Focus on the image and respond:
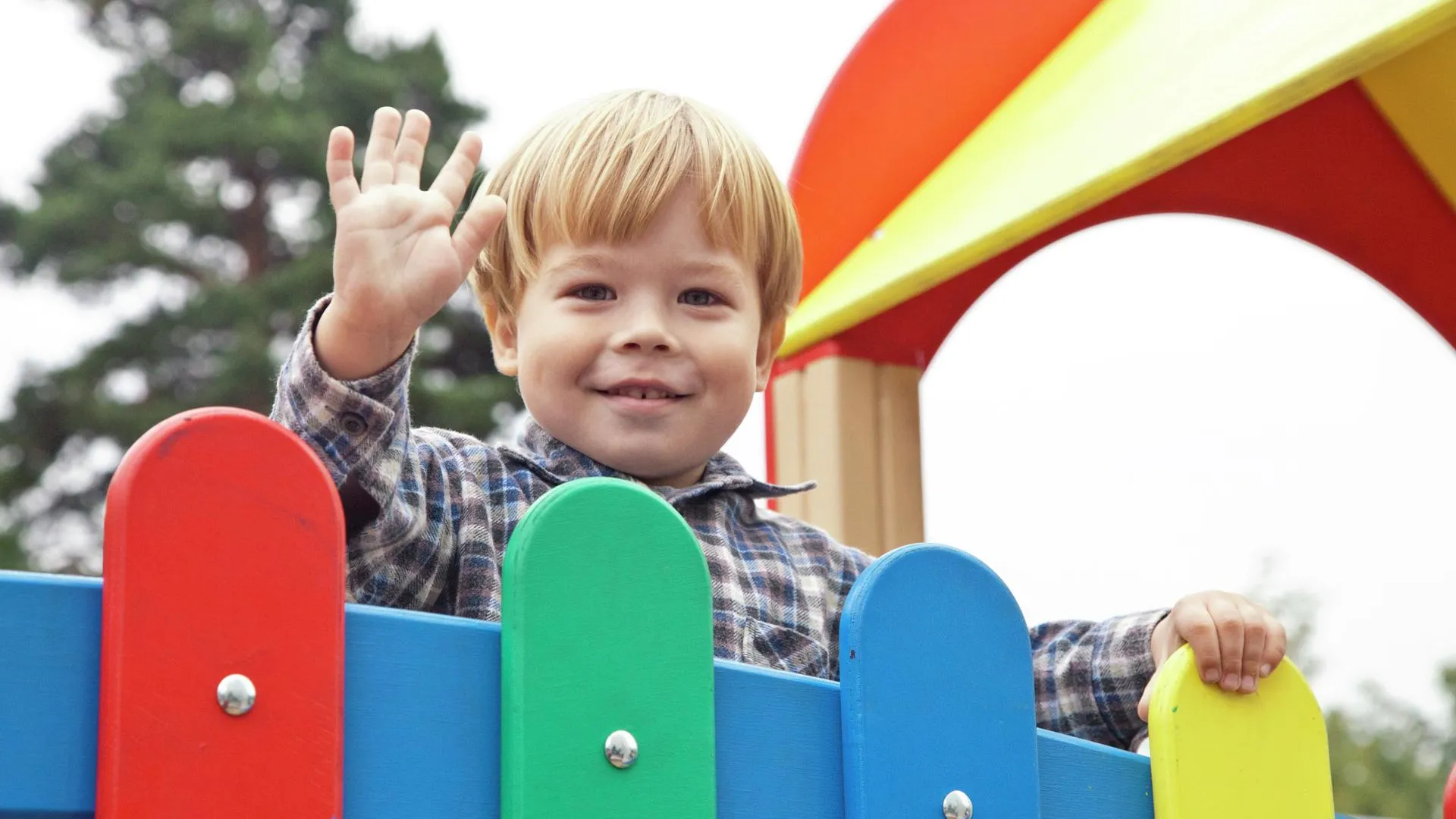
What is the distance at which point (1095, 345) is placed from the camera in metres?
12.0

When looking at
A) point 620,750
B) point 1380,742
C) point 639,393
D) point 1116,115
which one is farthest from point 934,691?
point 1380,742

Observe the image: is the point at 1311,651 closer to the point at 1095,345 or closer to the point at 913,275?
the point at 1095,345

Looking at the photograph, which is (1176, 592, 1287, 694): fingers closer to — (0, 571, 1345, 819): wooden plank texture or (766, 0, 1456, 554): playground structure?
(0, 571, 1345, 819): wooden plank texture

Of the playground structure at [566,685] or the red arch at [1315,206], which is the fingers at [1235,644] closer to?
the playground structure at [566,685]

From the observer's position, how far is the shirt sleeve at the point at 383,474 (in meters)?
1.04

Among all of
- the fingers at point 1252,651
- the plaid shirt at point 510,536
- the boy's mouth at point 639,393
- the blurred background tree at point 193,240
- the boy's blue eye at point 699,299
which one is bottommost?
the fingers at point 1252,651

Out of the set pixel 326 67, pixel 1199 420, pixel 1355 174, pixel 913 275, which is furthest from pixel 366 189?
pixel 1199 420

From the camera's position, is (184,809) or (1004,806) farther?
(1004,806)

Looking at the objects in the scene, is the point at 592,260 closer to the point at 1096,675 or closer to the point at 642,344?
the point at 642,344

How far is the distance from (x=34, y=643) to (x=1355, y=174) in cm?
157

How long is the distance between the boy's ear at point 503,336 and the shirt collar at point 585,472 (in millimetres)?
63

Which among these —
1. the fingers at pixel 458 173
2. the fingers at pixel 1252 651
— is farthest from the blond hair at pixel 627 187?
the fingers at pixel 1252 651

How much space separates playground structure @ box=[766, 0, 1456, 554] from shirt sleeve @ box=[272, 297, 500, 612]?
71cm

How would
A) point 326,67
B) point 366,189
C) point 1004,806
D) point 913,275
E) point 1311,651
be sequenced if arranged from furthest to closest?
point 1311,651
point 326,67
point 913,275
point 366,189
point 1004,806
